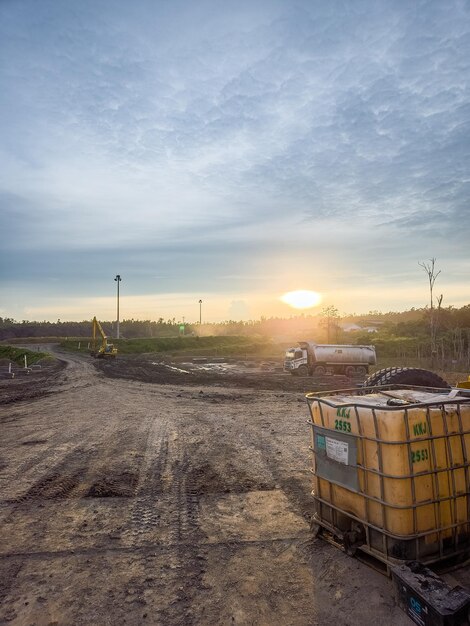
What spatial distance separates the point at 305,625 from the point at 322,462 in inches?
61.6

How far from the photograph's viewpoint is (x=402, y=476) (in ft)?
12.5

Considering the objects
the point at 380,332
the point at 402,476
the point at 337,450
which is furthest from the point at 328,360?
the point at 380,332

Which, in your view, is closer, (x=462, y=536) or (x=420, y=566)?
(x=420, y=566)

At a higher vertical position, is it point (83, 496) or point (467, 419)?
point (467, 419)

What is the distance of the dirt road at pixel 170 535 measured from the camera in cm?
380

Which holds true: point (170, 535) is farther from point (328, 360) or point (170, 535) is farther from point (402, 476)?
point (328, 360)

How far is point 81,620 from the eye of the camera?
12.0ft

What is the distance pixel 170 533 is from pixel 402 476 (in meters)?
2.88

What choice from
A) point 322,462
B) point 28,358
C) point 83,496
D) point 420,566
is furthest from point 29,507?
point 28,358

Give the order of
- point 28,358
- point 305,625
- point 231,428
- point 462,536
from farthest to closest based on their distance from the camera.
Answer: point 28,358, point 231,428, point 462,536, point 305,625

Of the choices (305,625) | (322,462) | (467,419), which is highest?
(467,419)

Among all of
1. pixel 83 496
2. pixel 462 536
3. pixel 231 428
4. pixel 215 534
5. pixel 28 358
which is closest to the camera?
pixel 462 536

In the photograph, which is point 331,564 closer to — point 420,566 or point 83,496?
point 420,566

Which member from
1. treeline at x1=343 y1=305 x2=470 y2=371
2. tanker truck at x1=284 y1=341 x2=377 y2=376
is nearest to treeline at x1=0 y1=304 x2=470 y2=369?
treeline at x1=343 y1=305 x2=470 y2=371
